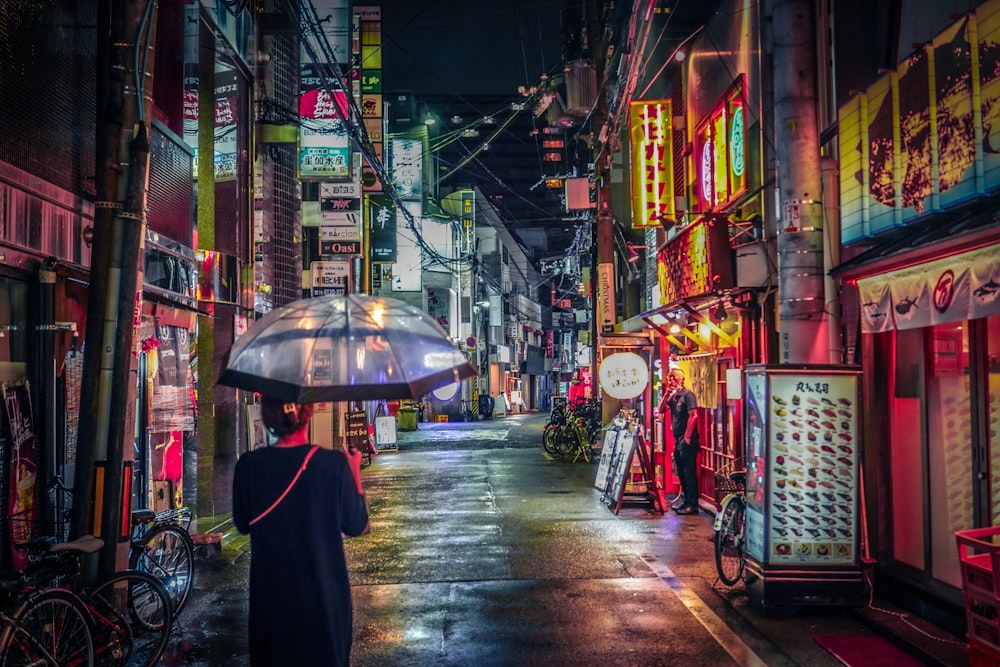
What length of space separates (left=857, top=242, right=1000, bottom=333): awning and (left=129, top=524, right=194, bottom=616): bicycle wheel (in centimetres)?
732

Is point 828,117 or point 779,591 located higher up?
point 828,117

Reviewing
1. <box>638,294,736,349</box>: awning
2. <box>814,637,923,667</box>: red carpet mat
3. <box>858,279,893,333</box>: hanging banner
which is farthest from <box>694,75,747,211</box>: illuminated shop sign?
<box>814,637,923,667</box>: red carpet mat

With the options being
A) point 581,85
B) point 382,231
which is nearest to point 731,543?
point 581,85

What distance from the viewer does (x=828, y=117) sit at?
10.4 m

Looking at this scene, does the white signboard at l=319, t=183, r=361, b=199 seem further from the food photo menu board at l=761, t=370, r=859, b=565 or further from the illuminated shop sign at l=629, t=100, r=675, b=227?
the food photo menu board at l=761, t=370, r=859, b=565

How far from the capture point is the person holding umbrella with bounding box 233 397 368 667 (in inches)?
172

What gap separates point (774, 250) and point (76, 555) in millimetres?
9768

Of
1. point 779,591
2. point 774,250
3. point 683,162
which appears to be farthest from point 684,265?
point 779,591

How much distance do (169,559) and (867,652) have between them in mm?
6616

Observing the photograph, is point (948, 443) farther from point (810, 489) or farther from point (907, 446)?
point (810, 489)

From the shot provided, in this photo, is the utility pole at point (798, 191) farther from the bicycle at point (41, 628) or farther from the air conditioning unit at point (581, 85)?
the air conditioning unit at point (581, 85)

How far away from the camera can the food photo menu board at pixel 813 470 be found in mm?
8734

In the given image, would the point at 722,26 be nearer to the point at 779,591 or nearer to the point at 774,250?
the point at 774,250

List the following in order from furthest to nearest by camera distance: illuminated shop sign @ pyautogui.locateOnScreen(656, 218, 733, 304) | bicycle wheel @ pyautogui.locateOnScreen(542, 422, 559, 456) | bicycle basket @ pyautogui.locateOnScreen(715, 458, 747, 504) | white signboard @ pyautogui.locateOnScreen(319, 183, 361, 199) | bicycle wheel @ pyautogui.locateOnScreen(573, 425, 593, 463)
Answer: bicycle wheel @ pyautogui.locateOnScreen(542, 422, 559, 456) → bicycle wheel @ pyautogui.locateOnScreen(573, 425, 593, 463) → white signboard @ pyautogui.locateOnScreen(319, 183, 361, 199) → illuminated shop sign @ pyautogui.locateOnScreen(656, 218, 733, 304) → bicycle basket @ pyautogui.locateOnScreen(715, 458, 747, 504)
